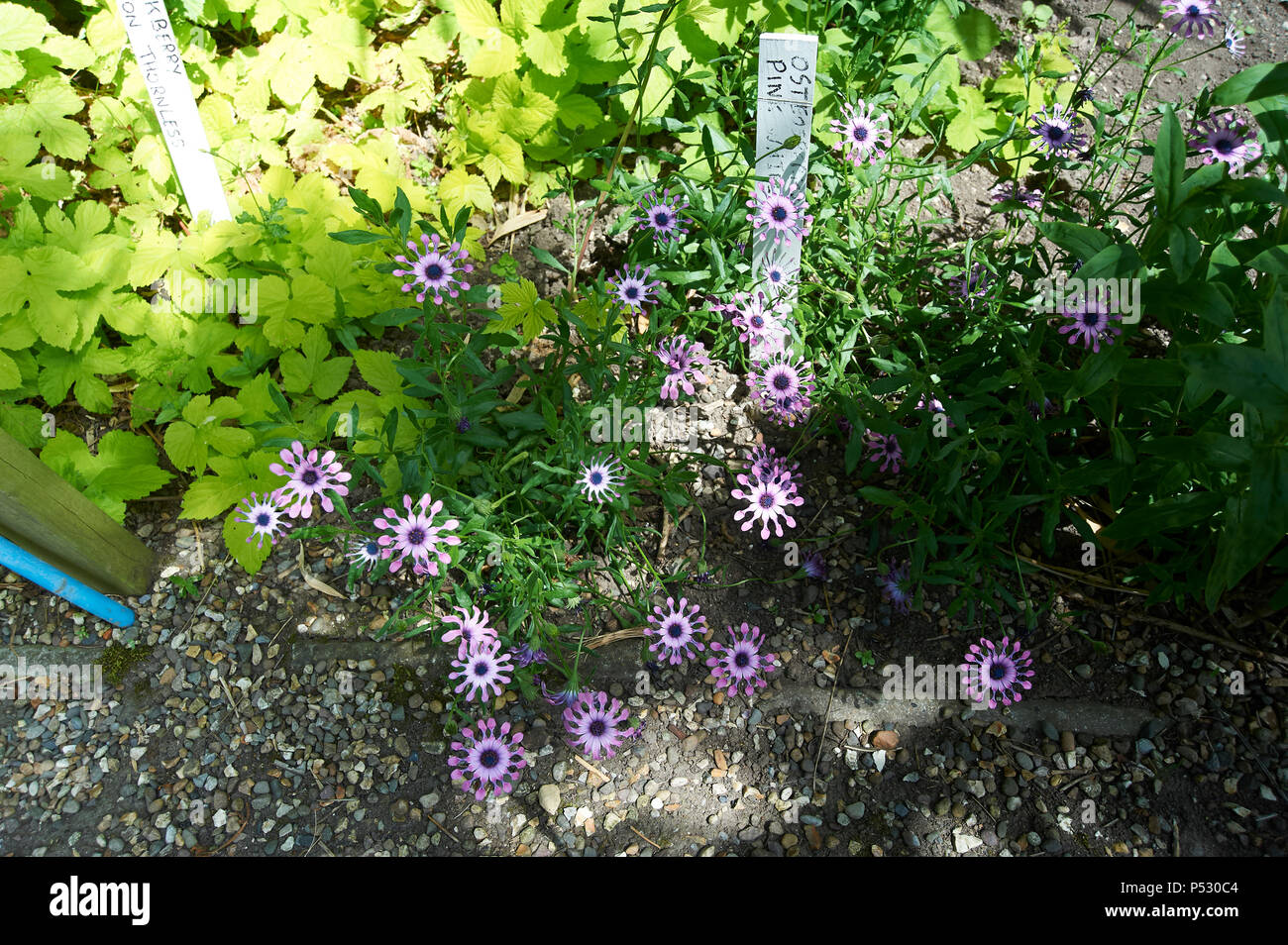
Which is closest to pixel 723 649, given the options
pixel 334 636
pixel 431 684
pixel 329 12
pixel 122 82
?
pixel 431 684

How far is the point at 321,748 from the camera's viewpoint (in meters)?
1.95

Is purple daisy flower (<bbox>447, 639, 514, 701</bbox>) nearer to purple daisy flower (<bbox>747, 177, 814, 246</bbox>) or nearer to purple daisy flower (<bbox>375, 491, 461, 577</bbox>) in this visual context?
purple daisy flower (<bbox>375, 491, 461, 577</bbox>)

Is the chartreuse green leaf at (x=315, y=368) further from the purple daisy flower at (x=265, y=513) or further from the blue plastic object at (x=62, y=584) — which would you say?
the blue plastic object at (x=62, y=584)

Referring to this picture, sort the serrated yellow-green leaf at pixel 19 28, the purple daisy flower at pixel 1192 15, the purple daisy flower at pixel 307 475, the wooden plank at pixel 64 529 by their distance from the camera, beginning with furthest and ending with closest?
the serrated yellow-green leaf at pixel 19 28
the purple daisy flower at pixel 1192 15
the wooden plank at pixel 64 529
the purple daisy flower at pixel 307 475

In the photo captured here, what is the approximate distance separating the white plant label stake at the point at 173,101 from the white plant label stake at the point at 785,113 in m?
1.38

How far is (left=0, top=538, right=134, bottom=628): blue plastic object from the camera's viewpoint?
188 cm

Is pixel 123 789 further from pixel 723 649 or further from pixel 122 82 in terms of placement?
pixel 122 82

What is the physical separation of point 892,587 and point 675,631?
21.0 inches

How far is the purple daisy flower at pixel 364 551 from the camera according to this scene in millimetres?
1866

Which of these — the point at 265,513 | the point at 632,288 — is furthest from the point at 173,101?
the point at 632,288

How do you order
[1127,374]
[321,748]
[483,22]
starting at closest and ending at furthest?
[1127,374], [321,748], [483,22]

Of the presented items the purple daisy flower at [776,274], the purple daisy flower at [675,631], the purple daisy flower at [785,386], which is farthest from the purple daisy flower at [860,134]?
the purple daisy flower at [675,631]

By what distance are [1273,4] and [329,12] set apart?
10.6 ft

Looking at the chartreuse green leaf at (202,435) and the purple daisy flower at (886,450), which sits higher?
the chartreuse green leaf at (202,435)
